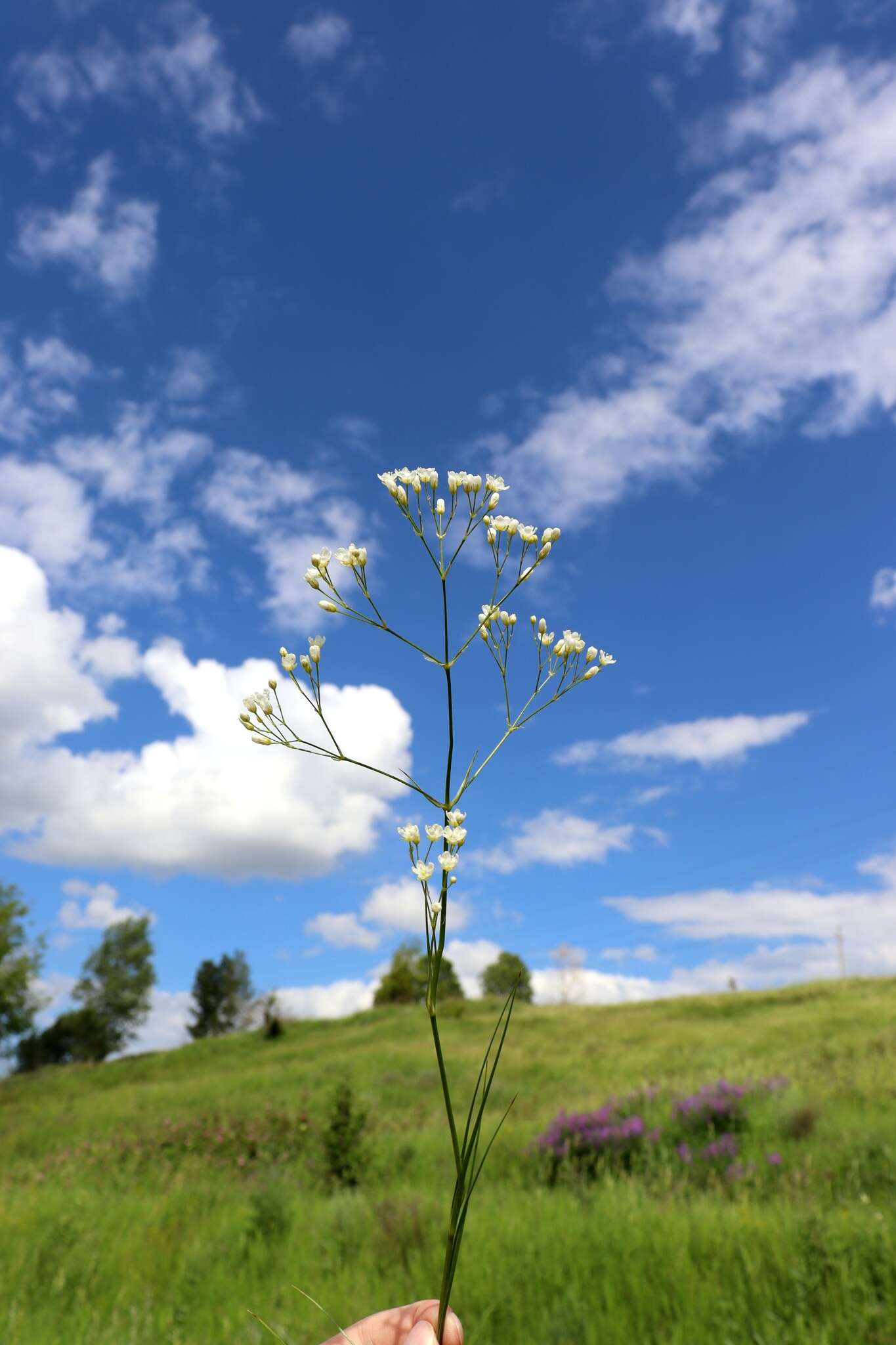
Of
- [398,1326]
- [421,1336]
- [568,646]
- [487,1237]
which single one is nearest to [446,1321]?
[421,1336]

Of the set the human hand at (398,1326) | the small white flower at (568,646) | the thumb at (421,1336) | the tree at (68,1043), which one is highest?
the small white flower at (568,646)

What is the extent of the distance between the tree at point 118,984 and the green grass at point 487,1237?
4287 centimetres

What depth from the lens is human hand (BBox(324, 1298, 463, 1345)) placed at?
138 centimetres

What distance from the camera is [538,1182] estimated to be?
8.63 m

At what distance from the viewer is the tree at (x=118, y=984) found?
5366cm

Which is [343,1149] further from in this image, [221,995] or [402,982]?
[221,995]

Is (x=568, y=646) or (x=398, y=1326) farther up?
(x=568, y=646)

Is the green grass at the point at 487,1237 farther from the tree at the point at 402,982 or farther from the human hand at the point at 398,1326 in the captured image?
the tree at the point at 402,982

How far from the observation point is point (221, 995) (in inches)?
2512

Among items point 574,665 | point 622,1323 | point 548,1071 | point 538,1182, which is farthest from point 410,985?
point 574,665

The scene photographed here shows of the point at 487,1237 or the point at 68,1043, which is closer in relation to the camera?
the point at 487,1237

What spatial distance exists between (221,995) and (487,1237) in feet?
211

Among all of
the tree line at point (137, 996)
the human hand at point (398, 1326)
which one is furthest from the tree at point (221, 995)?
the human hand at point (398, 1326)

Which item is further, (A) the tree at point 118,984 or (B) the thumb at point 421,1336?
(A) the tree at point 118,984
